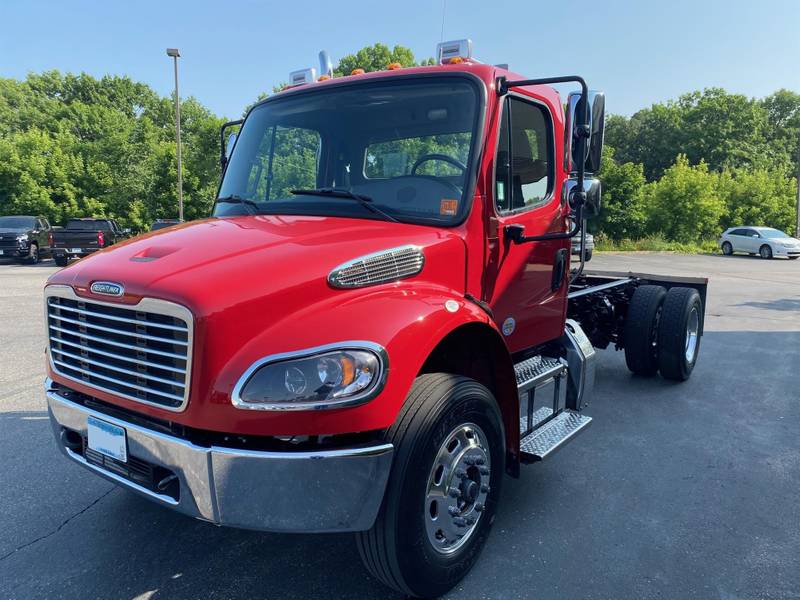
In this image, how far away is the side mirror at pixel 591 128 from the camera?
3.29m

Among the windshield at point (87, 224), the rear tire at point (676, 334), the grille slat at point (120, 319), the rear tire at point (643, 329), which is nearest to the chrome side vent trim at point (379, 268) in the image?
the grille slat at point (120, 319)

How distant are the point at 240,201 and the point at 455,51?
63.1 inches

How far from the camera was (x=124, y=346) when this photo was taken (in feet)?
7.83

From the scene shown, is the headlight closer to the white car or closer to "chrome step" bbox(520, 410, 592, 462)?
"chrome step" bbox(520, 410, 592, 462)

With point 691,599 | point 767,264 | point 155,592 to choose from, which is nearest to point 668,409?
point 691,599

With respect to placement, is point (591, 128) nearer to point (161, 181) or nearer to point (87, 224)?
point (87, 224)

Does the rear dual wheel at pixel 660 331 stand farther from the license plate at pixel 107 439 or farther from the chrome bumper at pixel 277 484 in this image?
the license plate at pixel 107 439

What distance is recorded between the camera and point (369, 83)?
340cm

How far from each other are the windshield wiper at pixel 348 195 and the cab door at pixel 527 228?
25.6 inches

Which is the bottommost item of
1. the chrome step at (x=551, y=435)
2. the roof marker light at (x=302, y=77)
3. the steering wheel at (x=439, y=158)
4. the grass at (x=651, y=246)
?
the grass at (x=651, y=246)

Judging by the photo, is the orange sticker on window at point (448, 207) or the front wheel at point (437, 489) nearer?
the front wheel at point (437, 489)

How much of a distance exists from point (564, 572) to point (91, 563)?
241 centimetres

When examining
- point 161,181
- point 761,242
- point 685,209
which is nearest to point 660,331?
A: point 761,242

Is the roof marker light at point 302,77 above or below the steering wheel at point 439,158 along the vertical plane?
above
